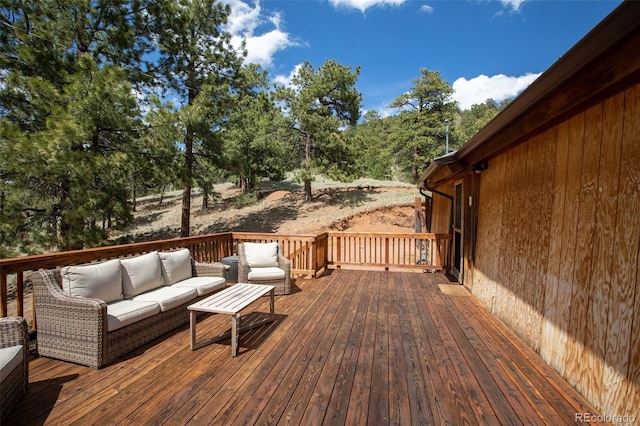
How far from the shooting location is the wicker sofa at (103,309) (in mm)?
2375

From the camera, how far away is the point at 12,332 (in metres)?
1.96

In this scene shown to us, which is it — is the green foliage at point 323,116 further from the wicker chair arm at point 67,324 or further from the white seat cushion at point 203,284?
the wicker chair arm at point 67,324

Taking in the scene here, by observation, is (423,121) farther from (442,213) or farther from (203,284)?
(203,284)

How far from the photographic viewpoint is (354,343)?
2.85m

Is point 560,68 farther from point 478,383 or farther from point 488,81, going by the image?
point 488,81

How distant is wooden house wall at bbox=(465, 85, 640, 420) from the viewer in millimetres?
1688

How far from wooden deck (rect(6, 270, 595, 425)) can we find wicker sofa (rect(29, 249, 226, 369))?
126 millimetres

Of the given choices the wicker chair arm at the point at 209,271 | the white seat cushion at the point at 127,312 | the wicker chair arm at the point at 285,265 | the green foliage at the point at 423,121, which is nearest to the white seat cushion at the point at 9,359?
the white seat cushion at the point at 127,312

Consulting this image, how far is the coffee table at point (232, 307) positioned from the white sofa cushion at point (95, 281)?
2.66 ft

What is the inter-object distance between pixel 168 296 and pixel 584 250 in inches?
148

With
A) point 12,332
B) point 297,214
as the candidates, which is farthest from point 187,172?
point 12,332

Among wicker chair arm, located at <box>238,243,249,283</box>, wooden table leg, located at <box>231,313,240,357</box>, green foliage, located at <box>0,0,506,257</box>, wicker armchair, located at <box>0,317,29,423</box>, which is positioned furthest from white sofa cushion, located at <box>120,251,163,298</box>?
green foliage, located at <box>0,0,506,257</box>

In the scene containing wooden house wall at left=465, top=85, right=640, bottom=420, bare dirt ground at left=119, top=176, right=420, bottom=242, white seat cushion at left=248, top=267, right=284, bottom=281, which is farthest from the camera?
bare dirt ground at left=119, top=176, right=420, bottom=242

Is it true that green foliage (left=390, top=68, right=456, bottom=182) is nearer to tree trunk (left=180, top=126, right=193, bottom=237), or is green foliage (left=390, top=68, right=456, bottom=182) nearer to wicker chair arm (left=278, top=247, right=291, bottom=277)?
tree trunk (left=180, top=126, right=193, bottom=237)
